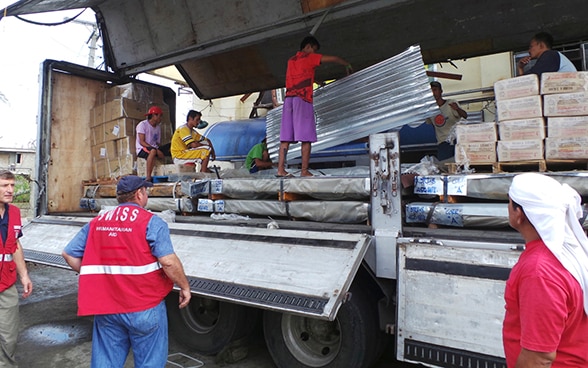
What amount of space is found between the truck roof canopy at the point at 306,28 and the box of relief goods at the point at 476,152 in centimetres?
185

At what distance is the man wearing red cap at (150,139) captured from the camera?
582cm

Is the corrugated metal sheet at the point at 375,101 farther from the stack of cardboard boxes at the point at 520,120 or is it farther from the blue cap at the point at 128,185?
the blue cap at the point at 128,185

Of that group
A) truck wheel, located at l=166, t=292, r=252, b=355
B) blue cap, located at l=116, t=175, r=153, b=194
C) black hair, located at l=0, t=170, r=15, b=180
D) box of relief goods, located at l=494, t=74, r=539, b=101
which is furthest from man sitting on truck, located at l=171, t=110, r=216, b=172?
box of relief goods, located at l=494, t=74, r=539, b=101

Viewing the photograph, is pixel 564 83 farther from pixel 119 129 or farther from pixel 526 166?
pixel 119 129

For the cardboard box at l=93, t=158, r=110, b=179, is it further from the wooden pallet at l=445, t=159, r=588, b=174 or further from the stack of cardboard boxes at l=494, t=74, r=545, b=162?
the stack of cardboard boxes at l=494, t=74, r=545, b=162

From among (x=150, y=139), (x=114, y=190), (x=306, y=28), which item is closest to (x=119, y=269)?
(x=114, y=190)

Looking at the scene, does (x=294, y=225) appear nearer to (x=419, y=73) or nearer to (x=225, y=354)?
(x=225, y=354)

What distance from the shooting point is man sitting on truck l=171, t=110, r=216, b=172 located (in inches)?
235

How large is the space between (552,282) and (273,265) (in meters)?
1.98

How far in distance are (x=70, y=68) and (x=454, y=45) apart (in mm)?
5676

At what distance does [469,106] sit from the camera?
840 cm

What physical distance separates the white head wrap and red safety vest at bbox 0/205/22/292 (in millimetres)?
3700

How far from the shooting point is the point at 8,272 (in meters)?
3.25

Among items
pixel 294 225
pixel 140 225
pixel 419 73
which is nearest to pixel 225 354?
pixel 294 225
